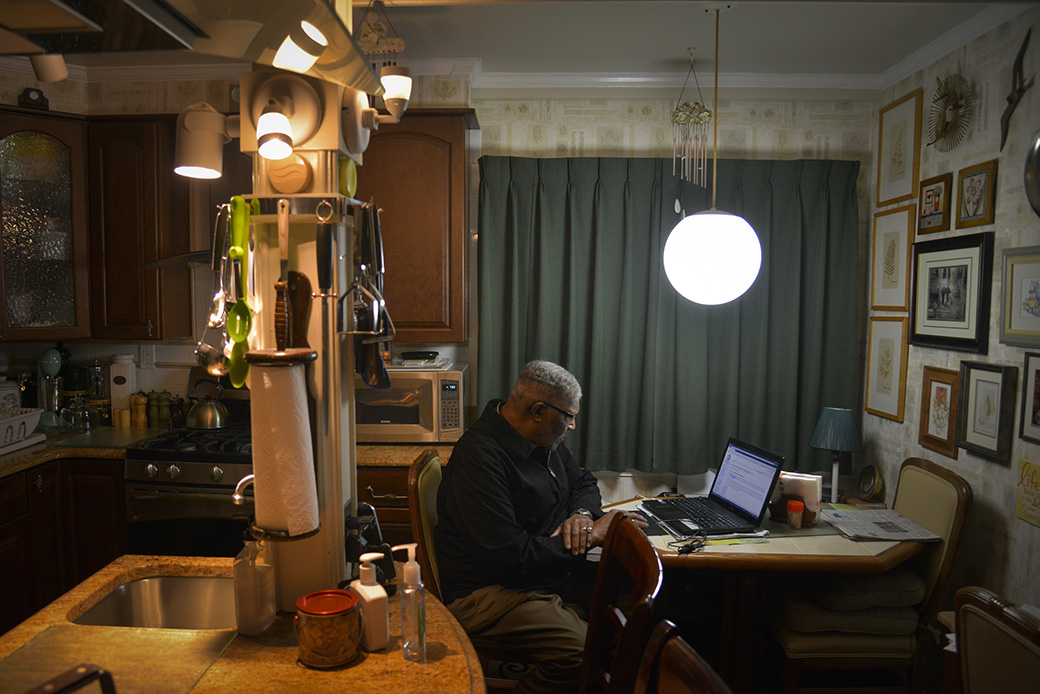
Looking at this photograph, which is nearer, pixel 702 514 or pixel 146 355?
pixel 702 514

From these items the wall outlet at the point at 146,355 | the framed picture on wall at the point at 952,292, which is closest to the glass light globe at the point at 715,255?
the framed picture on wall at the point at 952,292

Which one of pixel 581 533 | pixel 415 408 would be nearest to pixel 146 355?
pixel 415 408

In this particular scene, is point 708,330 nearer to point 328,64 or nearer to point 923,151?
point 923,151

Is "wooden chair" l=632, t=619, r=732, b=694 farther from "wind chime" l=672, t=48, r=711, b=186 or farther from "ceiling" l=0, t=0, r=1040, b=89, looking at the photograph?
"wind chime" l=672, t=48, r=711, b=186

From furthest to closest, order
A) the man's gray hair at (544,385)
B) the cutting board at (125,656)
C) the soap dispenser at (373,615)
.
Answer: the man's gray hair at (544,385) → the soap dispenser at (373,615) → the cutting board at (125,656)

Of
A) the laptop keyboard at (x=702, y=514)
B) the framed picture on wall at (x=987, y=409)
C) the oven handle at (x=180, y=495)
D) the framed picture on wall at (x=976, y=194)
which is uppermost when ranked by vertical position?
the framed picture on wall at (x=976, y=194)

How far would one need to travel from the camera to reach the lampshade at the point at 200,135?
1.47 metres

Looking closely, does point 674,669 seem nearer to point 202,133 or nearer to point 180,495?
point 202,133

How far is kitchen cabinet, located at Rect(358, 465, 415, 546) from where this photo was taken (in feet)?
9.44

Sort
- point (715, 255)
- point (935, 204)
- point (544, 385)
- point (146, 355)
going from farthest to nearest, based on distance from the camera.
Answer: point (146, 355) < point (935, 204) < point (715, 255) < point (544, 385)

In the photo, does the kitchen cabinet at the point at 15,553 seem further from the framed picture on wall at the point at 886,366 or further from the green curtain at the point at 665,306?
the framed picture on wall at the point at 886,366

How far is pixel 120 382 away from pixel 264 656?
2824 mm

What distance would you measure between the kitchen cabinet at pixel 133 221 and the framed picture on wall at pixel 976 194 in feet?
11.7

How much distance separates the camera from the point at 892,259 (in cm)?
315
